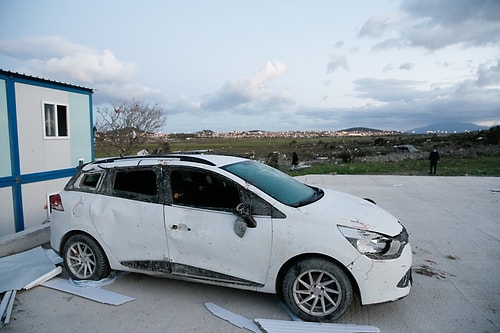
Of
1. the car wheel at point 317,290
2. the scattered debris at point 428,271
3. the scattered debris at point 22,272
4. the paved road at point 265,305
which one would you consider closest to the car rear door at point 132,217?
the paved road at point 265,305

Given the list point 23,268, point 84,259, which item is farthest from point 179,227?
point 23,268

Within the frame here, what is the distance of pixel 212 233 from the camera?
11.7 feet

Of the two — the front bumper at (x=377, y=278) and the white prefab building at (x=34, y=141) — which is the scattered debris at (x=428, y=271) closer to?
the front bumper at (x=377, y=278)

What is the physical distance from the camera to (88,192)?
427cm

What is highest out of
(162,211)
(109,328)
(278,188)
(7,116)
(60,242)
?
(7,116)

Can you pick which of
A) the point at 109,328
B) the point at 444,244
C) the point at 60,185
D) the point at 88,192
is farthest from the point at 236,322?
the point at 60,185

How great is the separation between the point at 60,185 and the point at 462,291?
1080 centimetres

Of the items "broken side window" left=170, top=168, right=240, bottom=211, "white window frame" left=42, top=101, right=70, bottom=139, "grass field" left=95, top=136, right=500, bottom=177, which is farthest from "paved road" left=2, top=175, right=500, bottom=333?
"white window frame" left=42, top=101, right=70, bottom=139

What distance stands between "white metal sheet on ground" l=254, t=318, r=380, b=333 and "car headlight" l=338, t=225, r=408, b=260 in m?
0.67

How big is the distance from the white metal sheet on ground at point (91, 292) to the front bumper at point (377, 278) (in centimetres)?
246

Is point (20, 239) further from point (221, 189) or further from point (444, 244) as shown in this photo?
point (444, 244)

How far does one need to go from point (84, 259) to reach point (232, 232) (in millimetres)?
2069

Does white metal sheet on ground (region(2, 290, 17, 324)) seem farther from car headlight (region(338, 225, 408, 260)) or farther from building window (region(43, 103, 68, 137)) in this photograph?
building window (region(43, 103, 68, 137))

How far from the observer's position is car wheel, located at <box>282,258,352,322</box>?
3193 millimetres
